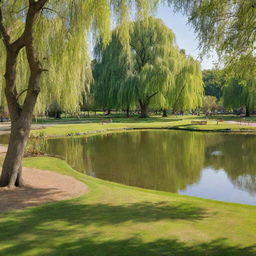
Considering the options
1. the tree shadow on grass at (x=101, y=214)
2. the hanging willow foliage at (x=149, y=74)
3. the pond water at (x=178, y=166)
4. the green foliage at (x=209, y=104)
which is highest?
the hanging willow foliage at (x=149, y=74)

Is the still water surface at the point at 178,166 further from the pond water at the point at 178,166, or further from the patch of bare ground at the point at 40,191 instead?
the patch of bare ground at the point at 40,191

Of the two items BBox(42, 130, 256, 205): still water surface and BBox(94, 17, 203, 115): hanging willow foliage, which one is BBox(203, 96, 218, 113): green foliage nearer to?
BBox(94, 17, 203, 115): hanging willow foliage

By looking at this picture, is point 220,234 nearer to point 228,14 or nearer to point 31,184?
point 228,14

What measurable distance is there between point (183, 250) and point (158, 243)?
40 centimetres

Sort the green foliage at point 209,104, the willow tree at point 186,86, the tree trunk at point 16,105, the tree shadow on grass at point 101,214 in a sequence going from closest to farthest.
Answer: the tree shadow on grass at point 101,214 → the tree trunk at point 16,105 → the willow tree at point 186,86 → the green foliage at point 209,104

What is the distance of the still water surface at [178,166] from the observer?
31.9ft

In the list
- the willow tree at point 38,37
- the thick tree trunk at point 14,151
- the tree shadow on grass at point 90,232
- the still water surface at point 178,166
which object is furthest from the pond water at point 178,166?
the willow tree at point 38,37

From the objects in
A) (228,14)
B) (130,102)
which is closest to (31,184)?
(228,14)

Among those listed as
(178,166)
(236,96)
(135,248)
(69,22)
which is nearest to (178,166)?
(178,166)

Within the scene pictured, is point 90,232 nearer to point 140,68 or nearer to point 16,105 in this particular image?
point 16,105

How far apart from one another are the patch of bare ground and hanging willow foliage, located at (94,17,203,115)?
28.4m

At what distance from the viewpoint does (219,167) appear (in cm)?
1270

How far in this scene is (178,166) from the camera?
12.9 meters

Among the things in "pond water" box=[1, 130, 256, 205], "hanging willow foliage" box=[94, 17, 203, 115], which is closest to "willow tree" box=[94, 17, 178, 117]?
"hanging willow foliage" box=[94, 17, 203, 115]
